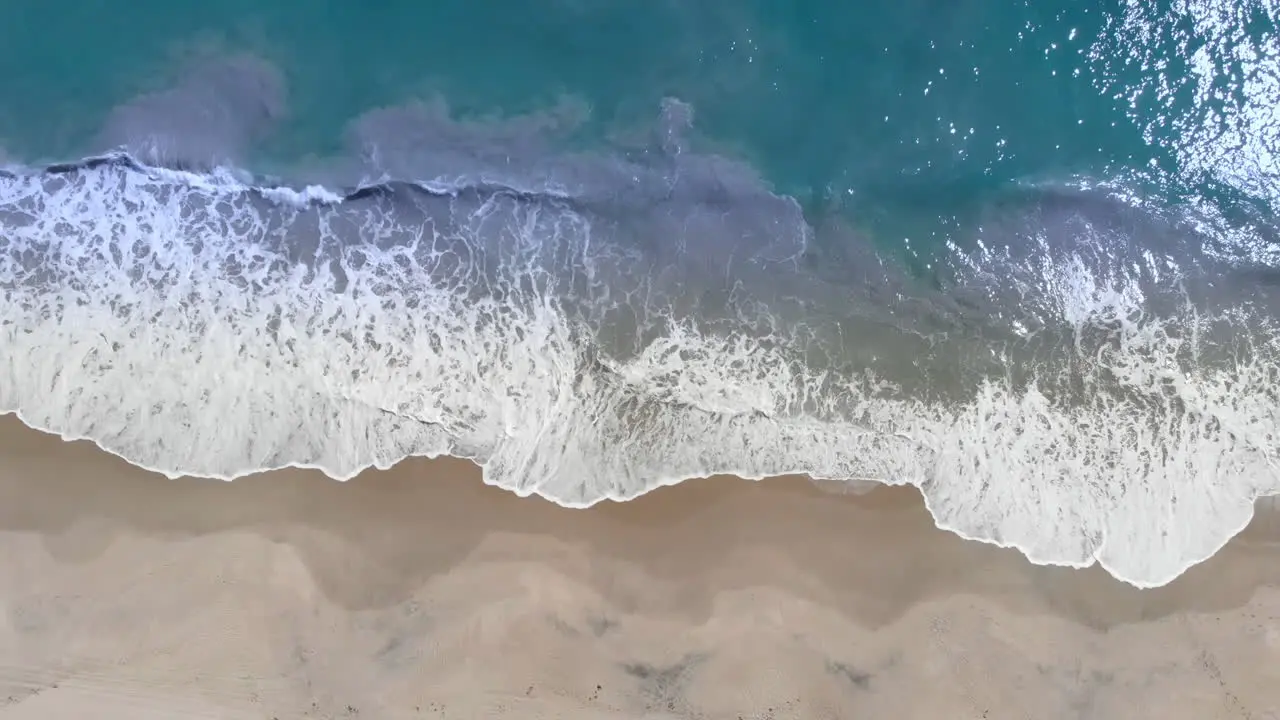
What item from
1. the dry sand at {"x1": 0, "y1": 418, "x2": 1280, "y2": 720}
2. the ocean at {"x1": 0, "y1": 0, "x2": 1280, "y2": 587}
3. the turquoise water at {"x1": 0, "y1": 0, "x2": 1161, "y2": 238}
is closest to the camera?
Result: the dry sand at {"x1": 0, "y1": 418, "x2": 1280, "y2": 720}

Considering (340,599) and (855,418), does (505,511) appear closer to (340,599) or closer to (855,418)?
(340,599)

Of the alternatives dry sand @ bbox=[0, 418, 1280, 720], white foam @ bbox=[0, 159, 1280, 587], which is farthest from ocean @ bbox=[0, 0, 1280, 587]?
dry sand @ bbox=[0, 418, 1280, 720]

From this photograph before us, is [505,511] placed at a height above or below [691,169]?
below

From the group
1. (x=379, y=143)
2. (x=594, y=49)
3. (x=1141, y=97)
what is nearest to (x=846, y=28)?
(x=594, y=49)

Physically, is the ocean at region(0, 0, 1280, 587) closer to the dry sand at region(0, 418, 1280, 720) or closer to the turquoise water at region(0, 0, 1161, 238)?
the turquoise water at region(0, 0, 1161, 238)

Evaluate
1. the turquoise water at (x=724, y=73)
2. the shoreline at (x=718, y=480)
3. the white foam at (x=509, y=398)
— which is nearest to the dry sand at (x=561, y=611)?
the shoreline at (x=718, y=480)

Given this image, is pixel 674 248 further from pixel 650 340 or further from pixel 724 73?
pixel 724 73

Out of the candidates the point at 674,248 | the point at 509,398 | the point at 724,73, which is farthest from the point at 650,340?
the point at 724,73
